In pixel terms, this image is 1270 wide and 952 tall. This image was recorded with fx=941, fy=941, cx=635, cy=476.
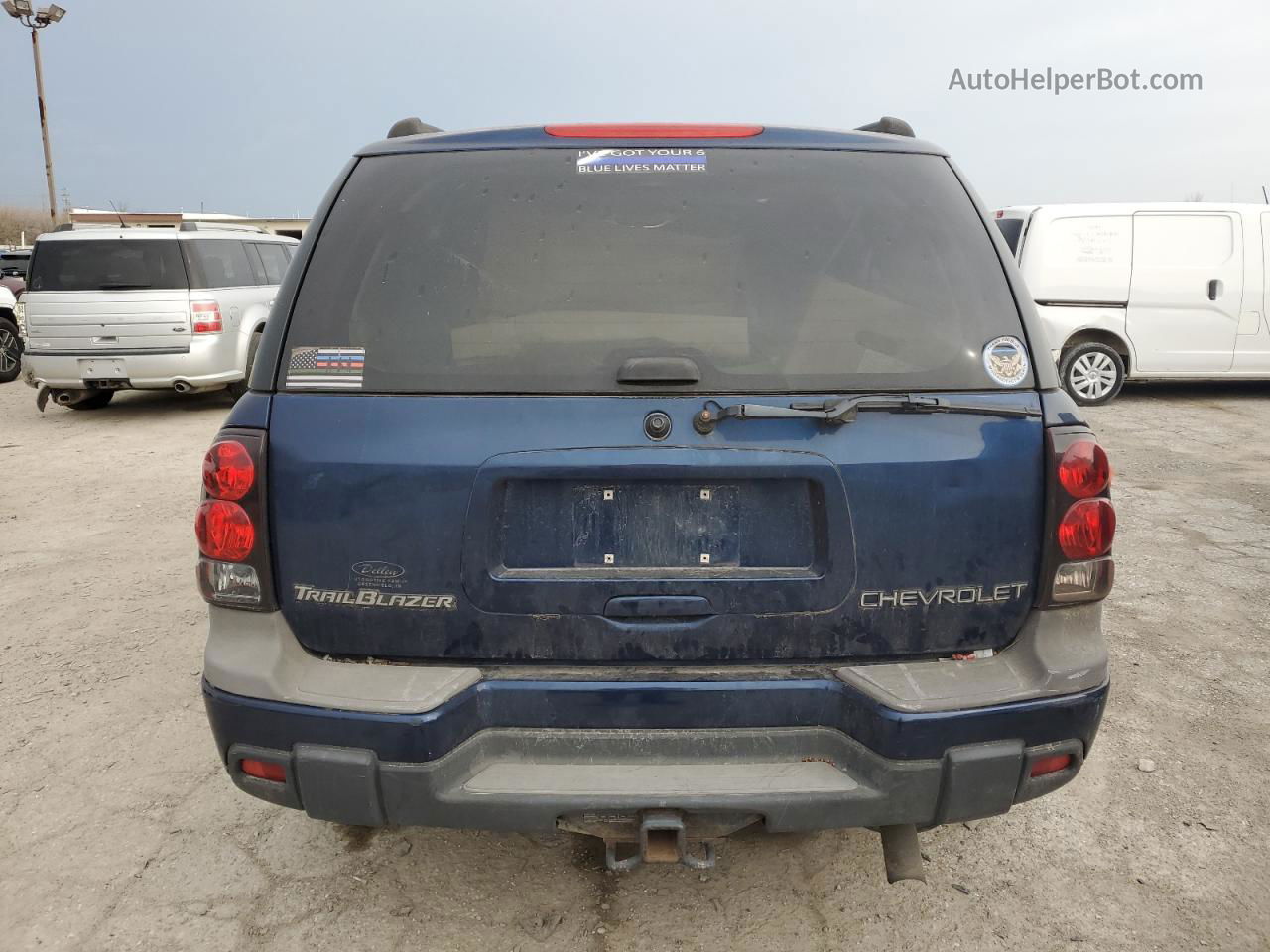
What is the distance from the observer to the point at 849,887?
2.63 meters

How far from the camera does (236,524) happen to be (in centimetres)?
212

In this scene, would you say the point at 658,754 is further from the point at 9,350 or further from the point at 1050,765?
the point at 9,350

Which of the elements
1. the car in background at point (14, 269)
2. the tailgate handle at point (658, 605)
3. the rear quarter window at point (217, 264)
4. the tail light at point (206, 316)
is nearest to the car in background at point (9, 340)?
the car in background at point (14, 269)

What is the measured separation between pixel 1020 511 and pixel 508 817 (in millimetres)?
1302

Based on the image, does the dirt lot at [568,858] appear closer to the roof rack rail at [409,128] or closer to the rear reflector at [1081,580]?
the rear reflector at [1081,580]

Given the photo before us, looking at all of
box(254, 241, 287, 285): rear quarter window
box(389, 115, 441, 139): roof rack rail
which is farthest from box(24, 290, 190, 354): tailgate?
box(389, 115, 441, 139): roof rack rail

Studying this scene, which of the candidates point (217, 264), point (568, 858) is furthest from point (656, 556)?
point (217, 264)

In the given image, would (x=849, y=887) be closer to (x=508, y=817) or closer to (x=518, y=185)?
(x=508, y=817)

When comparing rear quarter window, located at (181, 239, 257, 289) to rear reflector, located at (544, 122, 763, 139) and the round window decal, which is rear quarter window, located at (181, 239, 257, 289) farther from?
the round window decal

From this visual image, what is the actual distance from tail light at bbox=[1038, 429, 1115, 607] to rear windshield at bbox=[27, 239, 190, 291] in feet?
32.3

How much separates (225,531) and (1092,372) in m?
10.6

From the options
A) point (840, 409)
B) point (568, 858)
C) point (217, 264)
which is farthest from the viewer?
point (217, 264)

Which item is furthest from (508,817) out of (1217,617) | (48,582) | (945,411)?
(48,582)

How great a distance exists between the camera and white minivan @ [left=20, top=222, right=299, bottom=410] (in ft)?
31.8
